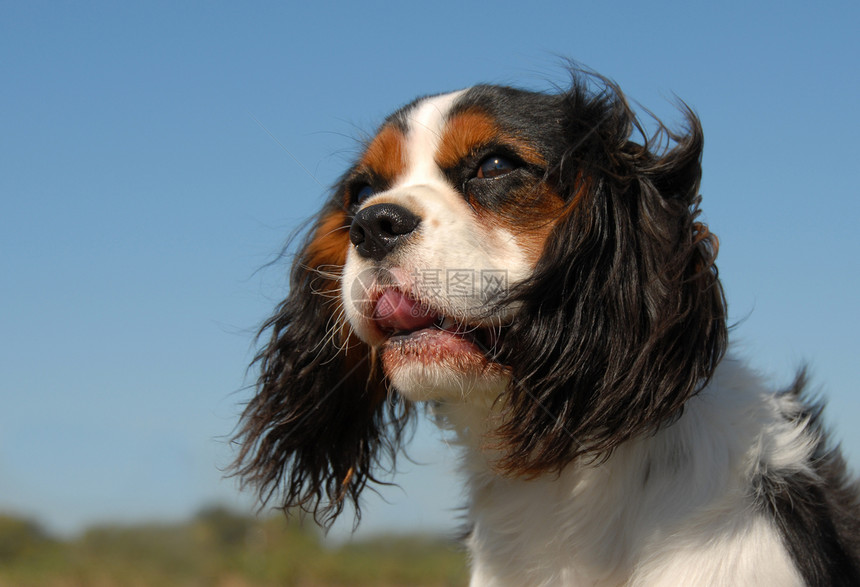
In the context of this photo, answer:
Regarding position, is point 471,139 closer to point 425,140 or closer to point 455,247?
point 425,140

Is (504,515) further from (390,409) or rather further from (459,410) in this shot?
(390,409)

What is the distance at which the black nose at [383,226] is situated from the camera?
8.48 feet

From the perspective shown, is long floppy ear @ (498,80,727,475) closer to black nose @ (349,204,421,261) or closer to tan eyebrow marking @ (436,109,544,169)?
tan eyebrow marking @ (436,109,544,169)

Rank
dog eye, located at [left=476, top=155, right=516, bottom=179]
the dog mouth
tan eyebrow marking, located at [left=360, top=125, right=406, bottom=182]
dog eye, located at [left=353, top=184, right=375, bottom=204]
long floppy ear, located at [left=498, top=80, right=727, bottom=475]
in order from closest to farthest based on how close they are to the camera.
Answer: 1. long floppy ear, located at [left=498, top=80, right=727, bottom=475]
2. the dog mouth
3. dog eye, located at [left=476, top=155, right=516, bottom=179]
4. tan eyebrow marking, located at [left=360, top=125, right=406, bottom=182]
5. dog eye, located at [left=353, top=184, right=375, bottom=204]

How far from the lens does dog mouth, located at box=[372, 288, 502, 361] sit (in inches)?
103

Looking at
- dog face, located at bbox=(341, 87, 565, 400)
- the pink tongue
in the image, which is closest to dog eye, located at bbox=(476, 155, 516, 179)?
dog face, located at bbox=(341, 87, 565, 400)

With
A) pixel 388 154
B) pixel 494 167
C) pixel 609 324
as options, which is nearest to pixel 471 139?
pixel 494 167

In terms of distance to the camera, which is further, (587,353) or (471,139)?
(471,139)

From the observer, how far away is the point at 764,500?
258cm

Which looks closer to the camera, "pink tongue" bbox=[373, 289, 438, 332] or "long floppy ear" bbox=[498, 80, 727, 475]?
"long floppy ear" bbox=[498, 80, 727, 475]

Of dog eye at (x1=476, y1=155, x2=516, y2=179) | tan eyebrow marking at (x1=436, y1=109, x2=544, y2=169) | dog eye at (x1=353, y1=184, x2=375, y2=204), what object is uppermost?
dog eye at (x1=353, y1=184, x2=375, y2=204)

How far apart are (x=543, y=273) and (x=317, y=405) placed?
→ 133 centimetres

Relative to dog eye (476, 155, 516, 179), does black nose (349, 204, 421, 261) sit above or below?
below

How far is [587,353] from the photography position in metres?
2.57
